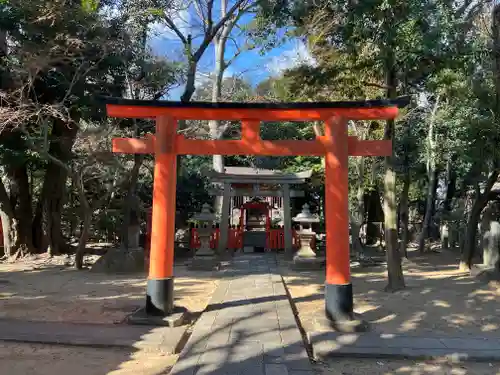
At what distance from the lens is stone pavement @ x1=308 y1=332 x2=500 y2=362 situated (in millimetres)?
4953

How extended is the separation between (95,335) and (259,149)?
3293 millimetres

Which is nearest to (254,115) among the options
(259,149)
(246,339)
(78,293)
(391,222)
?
(259,149)

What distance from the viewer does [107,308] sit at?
7.35 meters

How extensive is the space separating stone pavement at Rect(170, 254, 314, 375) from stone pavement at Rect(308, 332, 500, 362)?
300mm

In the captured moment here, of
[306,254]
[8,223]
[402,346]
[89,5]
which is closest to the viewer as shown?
[402,346]

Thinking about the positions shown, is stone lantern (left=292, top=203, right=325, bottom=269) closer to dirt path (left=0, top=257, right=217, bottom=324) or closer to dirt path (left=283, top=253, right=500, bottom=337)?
dirt path (left=283, top=253, right=500, bottom=337)

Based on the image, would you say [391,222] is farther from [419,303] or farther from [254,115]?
[254,115]

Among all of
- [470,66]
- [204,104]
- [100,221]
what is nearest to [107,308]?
[204,104]

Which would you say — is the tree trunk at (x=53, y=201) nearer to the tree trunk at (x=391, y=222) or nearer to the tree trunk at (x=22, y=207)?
the tree trunk at (x=22, y=207)

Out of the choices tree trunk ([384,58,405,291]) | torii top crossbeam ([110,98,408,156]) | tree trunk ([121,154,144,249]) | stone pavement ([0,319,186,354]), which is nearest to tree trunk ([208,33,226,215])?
tree trunk ([121,154,144,249])

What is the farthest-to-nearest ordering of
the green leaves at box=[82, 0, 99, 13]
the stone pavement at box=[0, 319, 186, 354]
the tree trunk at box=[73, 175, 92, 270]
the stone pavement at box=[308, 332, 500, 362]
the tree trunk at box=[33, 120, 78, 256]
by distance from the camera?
1. the tree trunk at box=[33, 120, 78, 256]
2. the tree trunk at box=[73, 175, 92, 270]
3. the green leaves at box=[82, 0, 99, 13]
4. the stone pavement at box=[0, 319, 186, 354]
5. the stone pavement at box=[308, 332, 500, 362]

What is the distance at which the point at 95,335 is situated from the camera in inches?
219

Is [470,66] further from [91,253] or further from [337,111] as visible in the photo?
[91,253]

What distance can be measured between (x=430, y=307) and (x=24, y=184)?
13649mm
